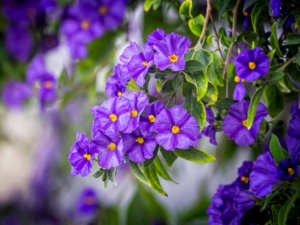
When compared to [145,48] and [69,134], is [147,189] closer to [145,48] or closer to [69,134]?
[69,134]

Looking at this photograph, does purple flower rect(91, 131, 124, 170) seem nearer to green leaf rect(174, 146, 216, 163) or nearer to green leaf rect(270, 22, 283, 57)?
green leaf rect(174, 146, 216, 163)

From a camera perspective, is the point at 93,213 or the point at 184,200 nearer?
the point at 93,213

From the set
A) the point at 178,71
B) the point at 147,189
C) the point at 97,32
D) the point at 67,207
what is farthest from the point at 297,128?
the point at 67,207

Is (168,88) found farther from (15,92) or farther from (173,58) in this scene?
(15,92)

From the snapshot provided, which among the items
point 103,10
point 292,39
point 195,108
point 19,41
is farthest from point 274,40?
point 19,41

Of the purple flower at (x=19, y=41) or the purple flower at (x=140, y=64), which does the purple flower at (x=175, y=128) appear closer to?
the purple flower at (x=140, y=64)

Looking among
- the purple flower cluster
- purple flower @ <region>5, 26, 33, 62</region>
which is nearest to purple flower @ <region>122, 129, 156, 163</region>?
the purple flower cluster

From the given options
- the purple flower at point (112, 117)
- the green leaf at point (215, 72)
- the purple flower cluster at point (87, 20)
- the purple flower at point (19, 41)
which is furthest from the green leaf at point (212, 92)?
the purple flower at point (19, 41)
